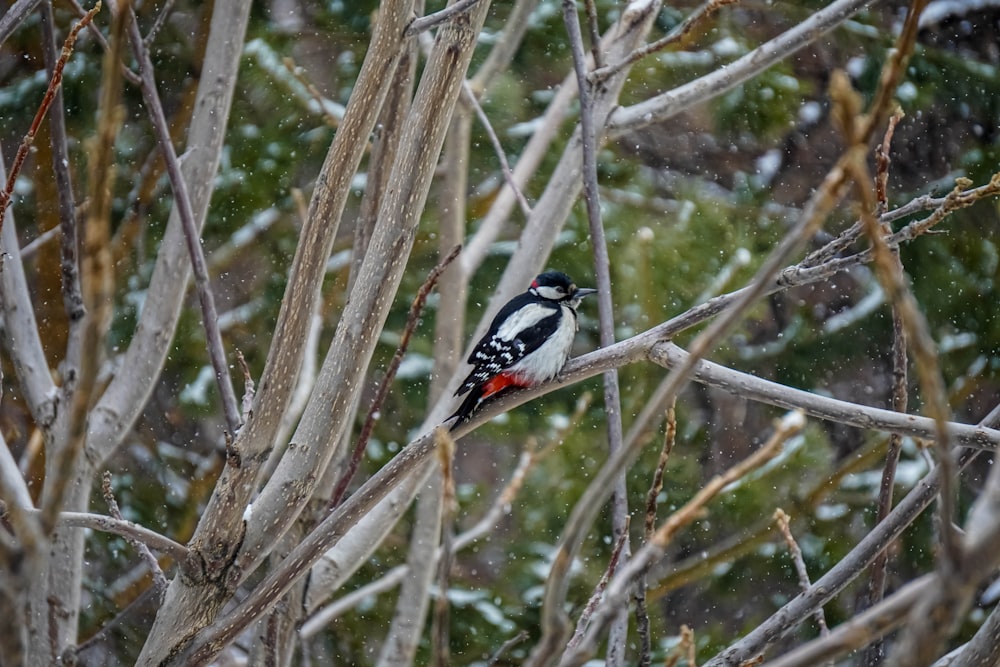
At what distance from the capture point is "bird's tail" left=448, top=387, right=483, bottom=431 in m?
2.61

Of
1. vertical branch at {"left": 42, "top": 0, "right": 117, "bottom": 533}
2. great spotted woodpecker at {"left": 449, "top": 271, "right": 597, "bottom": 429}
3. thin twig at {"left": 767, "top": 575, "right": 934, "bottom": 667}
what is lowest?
thin twig at {"left": 767, "top": 575, "right": 934, "bottom": 667}

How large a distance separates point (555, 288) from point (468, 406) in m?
1.03

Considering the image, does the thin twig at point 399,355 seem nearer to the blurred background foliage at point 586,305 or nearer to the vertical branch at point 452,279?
the vertical branch at point 452,279

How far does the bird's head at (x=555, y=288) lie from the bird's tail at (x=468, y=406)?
0.86 metres

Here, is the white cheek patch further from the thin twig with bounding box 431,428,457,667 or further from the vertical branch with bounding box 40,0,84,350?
the thin twig with bounding box 431,428,457,667

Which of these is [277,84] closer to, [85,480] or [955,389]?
[85,480]

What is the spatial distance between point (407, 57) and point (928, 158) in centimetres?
541

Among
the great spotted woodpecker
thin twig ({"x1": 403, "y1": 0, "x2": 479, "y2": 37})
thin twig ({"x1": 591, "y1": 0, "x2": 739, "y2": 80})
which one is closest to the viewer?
thin twig ({"x1": 403, "y1": 0, "x2": 479, "y2": 37})

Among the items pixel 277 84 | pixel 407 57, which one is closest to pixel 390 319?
pixel 277 84

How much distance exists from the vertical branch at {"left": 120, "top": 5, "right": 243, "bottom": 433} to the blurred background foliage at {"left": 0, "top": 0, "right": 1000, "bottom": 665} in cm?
253

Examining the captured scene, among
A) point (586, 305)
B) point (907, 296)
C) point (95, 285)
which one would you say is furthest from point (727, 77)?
point (95, 285)

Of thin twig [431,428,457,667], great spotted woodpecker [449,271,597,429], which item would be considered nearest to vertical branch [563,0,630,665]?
great spotted woodpecker [449,271,597,429]

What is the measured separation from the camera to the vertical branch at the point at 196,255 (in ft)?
7.24

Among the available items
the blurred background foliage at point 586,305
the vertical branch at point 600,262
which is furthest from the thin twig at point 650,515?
the blurred background foliage at point 586,305
